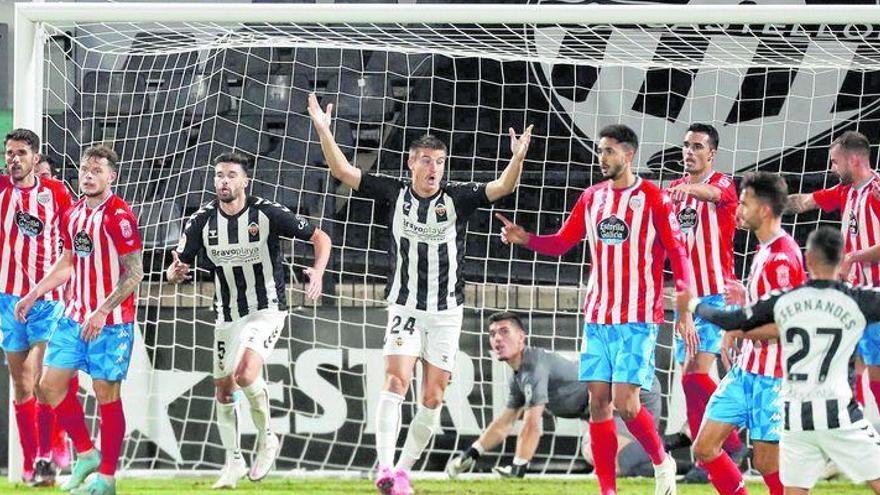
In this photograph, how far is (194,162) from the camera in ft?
30.8

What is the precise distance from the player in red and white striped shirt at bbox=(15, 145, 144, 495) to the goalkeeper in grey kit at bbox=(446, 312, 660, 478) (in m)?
2.31

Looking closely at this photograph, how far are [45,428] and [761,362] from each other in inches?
162

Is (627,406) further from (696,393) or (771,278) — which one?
(771,278)

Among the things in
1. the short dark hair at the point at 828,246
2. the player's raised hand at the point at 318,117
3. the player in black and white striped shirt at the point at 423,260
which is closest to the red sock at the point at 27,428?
the player in black and white striped shirt at the point at 423,260

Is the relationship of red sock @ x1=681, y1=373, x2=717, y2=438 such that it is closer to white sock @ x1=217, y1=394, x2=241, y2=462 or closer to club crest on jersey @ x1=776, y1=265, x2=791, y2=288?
club crest on jersey @ x1=776, y1=265, x2=791, y2=288

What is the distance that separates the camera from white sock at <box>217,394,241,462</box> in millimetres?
7922

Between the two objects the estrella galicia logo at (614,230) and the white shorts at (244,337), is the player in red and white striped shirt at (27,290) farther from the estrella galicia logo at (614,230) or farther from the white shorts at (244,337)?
the estrella galicia logo at (614,230)

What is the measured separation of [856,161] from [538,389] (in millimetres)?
2349

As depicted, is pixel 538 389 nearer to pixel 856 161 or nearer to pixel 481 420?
pixel 481 420

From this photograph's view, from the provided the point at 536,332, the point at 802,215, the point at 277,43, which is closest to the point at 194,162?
the point at 277,43

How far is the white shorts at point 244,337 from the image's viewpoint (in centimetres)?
766

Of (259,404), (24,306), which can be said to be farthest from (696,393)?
(24,306)

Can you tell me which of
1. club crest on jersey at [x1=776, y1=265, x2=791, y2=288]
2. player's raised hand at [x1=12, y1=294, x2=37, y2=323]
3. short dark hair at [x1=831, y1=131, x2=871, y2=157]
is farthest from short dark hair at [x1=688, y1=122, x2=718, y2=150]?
player's raised hand at [x1=12, y1=294, x2=37, y2=323]

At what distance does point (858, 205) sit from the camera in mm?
7504
